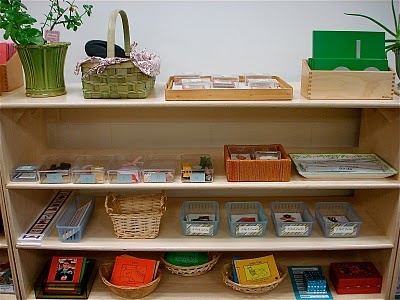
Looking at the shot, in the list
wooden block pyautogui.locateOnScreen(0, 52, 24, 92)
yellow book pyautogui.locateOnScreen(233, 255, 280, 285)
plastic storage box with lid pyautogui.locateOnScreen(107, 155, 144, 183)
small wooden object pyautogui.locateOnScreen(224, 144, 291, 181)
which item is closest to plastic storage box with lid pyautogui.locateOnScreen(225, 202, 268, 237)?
yellow book pyautogui.locateOnScreen(233, 255, 280, 285)

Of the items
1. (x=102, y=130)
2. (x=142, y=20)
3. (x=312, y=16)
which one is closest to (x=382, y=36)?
(x=312, y=16)

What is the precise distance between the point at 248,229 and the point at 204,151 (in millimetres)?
438

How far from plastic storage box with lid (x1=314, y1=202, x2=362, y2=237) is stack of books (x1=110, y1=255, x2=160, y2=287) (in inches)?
29.8

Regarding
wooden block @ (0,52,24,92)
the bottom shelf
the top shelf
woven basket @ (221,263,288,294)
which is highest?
wooden block @ (0,52,24,92)

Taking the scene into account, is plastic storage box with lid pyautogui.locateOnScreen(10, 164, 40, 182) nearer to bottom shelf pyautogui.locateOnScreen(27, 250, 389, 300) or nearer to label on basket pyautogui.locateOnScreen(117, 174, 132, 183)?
label on basket pyautogui.locateOnScreen(117, 174, 132, 183)

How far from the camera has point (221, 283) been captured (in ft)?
7.07

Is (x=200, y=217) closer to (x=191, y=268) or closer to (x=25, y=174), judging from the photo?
(x=191, y=268)

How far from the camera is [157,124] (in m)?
2.31

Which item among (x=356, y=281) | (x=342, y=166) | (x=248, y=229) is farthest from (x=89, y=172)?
(x=356, y=281)

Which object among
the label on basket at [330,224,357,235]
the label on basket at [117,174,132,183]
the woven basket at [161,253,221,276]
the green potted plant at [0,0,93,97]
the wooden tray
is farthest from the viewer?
the woven basket at [161,253,221,276]

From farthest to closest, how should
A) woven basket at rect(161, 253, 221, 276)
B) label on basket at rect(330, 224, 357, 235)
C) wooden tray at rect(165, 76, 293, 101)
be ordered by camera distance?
woven basket at rect(161, 253, 221, 276)
label on basket at rect(330, 224, 357, 235)
wooden tray at rect(165, 76, 293, 101)

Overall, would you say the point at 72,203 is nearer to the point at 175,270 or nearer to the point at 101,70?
the point at 175,270

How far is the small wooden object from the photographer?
1896 mm

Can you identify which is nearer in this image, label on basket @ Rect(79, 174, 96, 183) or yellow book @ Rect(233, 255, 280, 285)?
label on basket @ Rect(79, 174, 96, 183)
